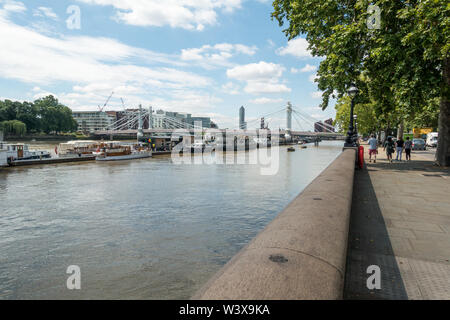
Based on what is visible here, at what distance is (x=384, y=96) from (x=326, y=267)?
17.9 m

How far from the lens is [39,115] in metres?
110

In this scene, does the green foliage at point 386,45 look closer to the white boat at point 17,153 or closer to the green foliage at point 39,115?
the white boat at point 17,153


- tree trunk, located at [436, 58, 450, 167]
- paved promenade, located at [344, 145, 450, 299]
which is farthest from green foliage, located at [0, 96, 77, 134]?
paved promenade, located at [344, 145, 450, 299]

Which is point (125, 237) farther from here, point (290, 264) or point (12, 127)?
point (12, 127)

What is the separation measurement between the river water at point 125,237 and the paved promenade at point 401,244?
316cm

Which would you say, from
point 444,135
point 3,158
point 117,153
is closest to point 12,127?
point 117,153

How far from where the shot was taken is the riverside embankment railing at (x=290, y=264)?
172 cm

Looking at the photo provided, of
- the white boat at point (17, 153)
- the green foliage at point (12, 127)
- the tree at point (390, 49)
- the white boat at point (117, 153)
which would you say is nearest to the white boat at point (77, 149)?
the white boat at point (117, 153)

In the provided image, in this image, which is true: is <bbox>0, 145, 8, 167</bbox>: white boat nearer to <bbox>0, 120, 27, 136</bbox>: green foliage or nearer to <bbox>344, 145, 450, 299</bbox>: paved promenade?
<bbox>344, 145, 450, 299</bbox>: paved promenade

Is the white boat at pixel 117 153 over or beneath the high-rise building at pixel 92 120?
beneath

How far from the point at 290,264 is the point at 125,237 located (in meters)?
8.13

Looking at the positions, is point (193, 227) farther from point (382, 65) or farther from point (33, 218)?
point (382, 65)

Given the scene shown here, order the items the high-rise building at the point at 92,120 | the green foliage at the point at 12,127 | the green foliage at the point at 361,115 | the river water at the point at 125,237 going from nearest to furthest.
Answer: the river water at the point at 125,237
the green foliage at the point at 361,115
the green foliage at the point at 12,127
the high-rise building at the point at 92,120
